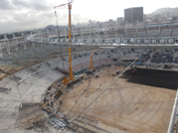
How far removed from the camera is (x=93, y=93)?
6461 millimetres

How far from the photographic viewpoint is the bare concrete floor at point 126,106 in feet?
13.5

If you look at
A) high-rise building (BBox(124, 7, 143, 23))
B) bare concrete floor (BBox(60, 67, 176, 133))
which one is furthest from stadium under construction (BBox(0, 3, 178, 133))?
high-rise building (BBox(124, 7, 143, 23))

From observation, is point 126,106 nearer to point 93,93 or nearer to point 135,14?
point 93,93

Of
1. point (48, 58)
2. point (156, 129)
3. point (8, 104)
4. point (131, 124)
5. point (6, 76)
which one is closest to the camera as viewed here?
point (156, 129)

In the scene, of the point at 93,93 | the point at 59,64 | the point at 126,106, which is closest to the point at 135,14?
the point at 59,64

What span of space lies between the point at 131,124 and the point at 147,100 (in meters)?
1.69

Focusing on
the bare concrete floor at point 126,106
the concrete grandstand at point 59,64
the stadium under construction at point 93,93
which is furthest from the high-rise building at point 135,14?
the bare concrete floor at point 126,106

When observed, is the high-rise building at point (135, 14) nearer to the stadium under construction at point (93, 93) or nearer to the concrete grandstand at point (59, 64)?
the concrete grandstand at point (59, 64)

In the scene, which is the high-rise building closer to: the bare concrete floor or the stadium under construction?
the stadium under construction

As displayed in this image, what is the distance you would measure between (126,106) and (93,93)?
1.95 m

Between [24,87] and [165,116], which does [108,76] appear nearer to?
[165,116]

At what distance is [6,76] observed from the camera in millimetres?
6922

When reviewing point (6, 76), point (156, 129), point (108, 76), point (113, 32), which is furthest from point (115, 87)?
point (113, 32)

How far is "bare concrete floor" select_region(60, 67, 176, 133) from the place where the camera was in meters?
4.11
